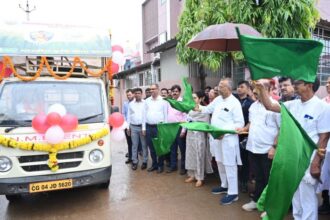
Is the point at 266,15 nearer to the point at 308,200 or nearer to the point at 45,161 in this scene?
the point at 308,200

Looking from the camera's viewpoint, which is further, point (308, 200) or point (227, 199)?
point (227, 199)

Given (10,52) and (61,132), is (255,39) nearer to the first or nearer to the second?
(61,132)

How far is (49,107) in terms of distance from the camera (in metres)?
4.50

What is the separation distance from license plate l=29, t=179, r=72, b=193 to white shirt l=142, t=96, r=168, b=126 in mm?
2508

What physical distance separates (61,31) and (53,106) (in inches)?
51.8

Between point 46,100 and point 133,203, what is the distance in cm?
206

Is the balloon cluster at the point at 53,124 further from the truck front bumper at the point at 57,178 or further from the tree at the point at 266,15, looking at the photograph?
the tree at the point at 266,15

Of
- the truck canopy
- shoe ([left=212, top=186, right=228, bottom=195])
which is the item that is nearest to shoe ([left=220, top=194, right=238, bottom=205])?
shoe ([left=212, top=186, right=228, bottom=195])

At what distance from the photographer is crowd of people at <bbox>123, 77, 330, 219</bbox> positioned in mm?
3094

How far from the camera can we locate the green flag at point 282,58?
109 inches

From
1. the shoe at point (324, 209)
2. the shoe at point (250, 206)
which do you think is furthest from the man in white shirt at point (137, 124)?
the shoe at point (324, 209)

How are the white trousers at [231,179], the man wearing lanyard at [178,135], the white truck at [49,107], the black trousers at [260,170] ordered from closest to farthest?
the black trousers at [260,170] → the white truck at [49,107] → the white trousers at [231,179] → the man wearing lanyard at [178,135]

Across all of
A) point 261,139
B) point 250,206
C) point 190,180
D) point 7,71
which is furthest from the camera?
point 190,180

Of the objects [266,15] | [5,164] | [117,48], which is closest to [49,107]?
[5,164]
